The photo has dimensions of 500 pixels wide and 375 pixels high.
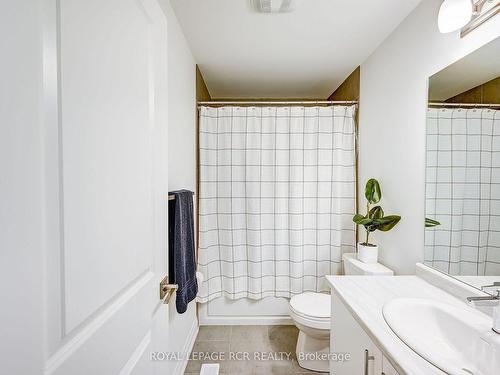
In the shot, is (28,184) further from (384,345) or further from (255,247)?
(255,247)

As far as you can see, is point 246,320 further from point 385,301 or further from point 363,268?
point 385,301

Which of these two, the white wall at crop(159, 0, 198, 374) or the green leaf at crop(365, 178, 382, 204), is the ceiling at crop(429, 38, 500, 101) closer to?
the green leaf at crop(365, 178, 382, 204)

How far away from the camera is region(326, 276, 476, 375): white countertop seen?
31.0 inches

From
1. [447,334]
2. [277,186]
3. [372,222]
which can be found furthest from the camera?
[277,186]

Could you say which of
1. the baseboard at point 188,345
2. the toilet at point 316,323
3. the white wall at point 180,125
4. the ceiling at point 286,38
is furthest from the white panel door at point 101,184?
the toilet at point 316,323

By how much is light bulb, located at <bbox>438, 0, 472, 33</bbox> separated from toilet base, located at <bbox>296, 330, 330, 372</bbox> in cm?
198

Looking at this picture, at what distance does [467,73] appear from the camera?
4.09 feet

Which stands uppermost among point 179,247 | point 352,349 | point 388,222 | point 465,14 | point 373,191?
point 465,14

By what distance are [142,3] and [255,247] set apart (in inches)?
77.5

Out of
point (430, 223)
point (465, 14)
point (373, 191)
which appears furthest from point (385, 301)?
point (465, 14)

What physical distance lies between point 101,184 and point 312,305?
1.77m

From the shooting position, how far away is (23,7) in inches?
15.6

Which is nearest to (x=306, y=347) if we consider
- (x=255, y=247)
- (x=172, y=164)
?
(x=255, y=247)

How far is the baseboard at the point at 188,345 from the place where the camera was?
177 cm
